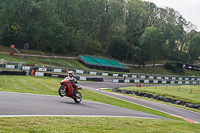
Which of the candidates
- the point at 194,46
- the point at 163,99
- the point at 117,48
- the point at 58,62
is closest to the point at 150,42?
the point at 117,48

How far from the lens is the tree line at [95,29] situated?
67438 millimetres

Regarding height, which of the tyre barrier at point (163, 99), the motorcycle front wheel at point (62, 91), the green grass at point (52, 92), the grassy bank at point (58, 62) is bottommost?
the tyre barrier at point (163, 99)

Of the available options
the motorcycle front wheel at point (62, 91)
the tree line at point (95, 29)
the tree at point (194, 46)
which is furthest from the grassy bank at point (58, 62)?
the motorcycle front wheel at point (62, 91)

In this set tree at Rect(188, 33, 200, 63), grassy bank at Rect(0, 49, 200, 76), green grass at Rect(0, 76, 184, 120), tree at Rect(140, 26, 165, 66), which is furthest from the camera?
tree at Rect(188, 33, 200, 63)

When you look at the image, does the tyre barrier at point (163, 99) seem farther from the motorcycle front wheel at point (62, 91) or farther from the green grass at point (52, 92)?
the motorcycle front wheel at point (62, 91)

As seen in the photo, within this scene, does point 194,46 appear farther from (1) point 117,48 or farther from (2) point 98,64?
(2) point 98,64

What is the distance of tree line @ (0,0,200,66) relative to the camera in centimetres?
6744

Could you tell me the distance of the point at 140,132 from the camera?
27.3 ft

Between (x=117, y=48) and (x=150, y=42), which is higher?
(x=150, y=42)

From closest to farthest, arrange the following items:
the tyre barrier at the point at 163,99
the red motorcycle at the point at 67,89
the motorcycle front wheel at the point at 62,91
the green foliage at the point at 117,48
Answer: the red motorcycle at the point at 67,89
the motorcycle front wheel at the point at 62,91
the tyre barrier at the point at 163,99
the green foliage at the point at 117,48

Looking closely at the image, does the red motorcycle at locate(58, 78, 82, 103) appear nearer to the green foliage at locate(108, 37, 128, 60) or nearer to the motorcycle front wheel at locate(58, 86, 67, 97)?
the motorcycle front wheel at locate(58, 86, 67, 97)

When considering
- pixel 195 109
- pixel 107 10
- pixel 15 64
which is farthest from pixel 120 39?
pixel 195 109

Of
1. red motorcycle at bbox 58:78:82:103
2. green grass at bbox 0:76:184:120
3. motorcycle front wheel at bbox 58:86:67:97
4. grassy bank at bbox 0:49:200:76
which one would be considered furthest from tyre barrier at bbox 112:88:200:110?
grassy bank at bbox 0:49:200:76

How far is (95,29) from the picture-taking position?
9081 cm
